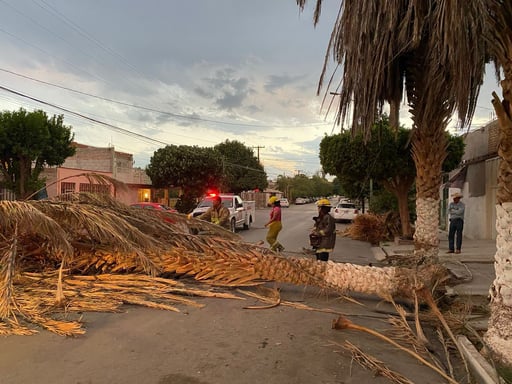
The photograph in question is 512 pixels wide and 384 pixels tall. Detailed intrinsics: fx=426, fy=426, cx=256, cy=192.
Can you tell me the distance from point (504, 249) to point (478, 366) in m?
1.11

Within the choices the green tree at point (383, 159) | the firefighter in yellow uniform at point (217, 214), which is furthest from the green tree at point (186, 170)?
the firefighter in yellow uniform at point (217, 214)

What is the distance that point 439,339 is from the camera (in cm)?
477

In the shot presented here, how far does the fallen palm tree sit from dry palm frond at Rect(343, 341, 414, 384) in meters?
1.63

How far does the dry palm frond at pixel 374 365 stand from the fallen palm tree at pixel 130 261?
1631mm

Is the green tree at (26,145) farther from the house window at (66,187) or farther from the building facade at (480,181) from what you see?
the building facade at (480,181)

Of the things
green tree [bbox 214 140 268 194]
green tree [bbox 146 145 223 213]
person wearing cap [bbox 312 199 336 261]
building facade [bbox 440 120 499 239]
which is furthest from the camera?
green tree [bbox 214 140 268 194]

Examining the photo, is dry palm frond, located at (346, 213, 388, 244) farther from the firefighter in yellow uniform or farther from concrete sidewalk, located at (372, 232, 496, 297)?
the firefighter in yellow uniform

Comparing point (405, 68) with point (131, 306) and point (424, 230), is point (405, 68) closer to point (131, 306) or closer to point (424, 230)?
point (424, 230)

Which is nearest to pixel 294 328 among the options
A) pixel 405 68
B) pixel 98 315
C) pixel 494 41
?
pixel 98 315

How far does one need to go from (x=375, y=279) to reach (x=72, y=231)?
178 inches

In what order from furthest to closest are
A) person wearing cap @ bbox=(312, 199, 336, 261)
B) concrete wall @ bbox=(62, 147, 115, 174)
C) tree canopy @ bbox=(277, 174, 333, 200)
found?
tree canopy @ bbox=(277, 174, 333, 200), concrete wall @ bbox=(62, 147, 115, 174), person wearing cap @ bbox=(312, 199, 336, 261)

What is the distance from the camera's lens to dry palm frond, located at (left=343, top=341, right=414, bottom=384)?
3.58 m

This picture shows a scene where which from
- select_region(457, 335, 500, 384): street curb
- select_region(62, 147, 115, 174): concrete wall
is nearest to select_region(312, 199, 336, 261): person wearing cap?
select_region(457, 335, 500, 384): street curb

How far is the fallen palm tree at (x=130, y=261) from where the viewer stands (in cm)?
558
